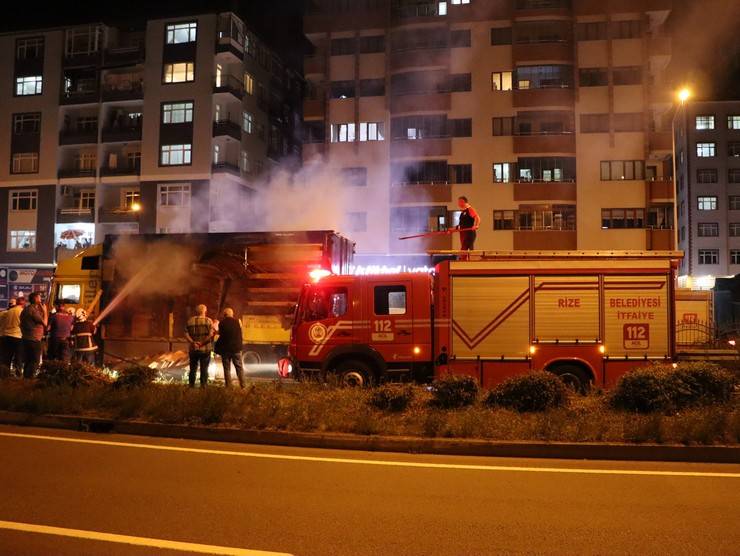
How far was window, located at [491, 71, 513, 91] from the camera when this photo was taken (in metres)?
39.4

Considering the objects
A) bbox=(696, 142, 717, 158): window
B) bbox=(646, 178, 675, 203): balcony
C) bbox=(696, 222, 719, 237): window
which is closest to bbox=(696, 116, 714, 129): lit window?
bbox=(696, 142, 717, 158): window

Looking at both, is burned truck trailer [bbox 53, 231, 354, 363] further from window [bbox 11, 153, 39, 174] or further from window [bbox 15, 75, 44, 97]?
window [bbox 15, 75, 44, 97]

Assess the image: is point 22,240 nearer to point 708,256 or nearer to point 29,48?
point 29,48

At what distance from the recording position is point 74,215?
42875mm

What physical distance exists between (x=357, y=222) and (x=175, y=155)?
12.1 meters

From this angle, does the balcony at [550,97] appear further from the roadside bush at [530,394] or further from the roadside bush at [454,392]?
the roadside bush at [454,392]

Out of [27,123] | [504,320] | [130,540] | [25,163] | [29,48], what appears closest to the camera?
[130,540]

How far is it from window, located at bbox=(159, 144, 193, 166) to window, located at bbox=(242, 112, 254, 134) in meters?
4.01

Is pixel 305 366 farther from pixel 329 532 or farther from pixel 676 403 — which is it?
pixel 329 532

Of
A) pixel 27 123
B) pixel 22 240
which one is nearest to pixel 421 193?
pixel 22 240

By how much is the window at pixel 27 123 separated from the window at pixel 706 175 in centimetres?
5660

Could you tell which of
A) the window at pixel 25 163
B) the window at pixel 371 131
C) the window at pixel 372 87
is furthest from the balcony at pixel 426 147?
the window at pixel 25 163

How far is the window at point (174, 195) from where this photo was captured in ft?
133

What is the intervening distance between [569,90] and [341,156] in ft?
46.0
